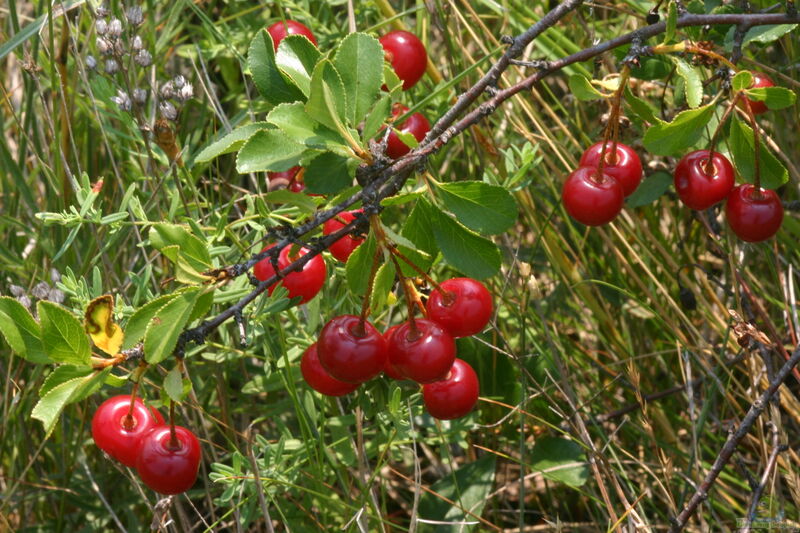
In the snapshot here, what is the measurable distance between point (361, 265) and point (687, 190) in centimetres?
58

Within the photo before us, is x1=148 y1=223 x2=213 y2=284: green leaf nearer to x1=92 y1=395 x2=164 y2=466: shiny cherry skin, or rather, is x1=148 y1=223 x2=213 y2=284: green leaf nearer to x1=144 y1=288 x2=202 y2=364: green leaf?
x1=144 y1=288 x2=202 y2=364: green leaf

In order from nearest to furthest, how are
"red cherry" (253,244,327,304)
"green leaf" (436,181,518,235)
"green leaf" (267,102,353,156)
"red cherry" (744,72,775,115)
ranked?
"green leaf" (267,102,353,156) < "green leaf" (436,181,518,235) < "red cherry" (253,244,327,304) < "red cherry" (744,72,775,115)

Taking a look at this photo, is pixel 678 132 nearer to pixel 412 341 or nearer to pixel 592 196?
pixel 592 196

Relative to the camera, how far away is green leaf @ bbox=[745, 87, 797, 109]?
1360 millimetres

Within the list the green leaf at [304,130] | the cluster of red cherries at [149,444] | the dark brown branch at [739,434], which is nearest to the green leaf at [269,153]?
the green leaf at [304,130]

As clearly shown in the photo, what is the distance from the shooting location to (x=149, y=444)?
4.37ft

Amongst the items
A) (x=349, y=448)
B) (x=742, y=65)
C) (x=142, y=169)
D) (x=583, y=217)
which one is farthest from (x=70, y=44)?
(x=742, y=65)

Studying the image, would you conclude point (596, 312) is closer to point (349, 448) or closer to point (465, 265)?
point (349, 448)

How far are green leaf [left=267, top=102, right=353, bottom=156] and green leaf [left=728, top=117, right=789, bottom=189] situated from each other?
0.68 m

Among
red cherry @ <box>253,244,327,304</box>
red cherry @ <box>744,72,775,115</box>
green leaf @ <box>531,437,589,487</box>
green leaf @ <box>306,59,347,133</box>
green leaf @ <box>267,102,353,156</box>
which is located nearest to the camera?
green leaf @ <box>306,59,347,133</box>

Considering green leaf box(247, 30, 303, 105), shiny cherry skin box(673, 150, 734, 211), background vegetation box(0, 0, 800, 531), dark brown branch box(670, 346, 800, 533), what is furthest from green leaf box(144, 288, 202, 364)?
dark brown branch box(670, 346, 800, 533)

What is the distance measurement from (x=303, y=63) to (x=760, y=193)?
2.54ft

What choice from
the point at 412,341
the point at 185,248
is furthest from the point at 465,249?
the point at 185,248

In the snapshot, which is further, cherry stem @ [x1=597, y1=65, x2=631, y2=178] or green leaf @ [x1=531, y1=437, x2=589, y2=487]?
green leaf @ [x1=531, y1=437, x2=589, y2=487]
